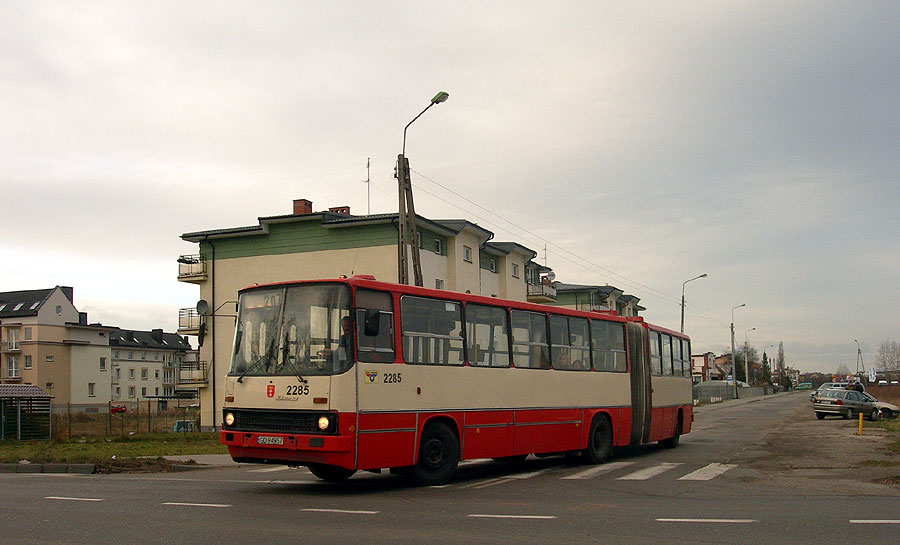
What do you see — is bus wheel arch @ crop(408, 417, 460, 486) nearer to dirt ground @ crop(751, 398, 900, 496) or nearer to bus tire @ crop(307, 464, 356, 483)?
bus tire @ crop(307, 464, 356, 483)

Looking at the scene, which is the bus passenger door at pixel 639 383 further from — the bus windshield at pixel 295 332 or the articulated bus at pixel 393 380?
the bus windshield at pixel 295 332

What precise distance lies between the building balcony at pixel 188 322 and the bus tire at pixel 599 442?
36.8 meters

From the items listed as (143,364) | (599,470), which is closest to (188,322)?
(599,470)

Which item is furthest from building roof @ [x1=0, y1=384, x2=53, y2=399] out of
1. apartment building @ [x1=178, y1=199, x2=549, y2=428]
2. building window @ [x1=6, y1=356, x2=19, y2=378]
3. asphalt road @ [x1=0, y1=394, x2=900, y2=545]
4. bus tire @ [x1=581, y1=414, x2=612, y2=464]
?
building window @ [x1=6, y1=356, x2=19, y2=378]

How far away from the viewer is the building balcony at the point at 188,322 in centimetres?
5109

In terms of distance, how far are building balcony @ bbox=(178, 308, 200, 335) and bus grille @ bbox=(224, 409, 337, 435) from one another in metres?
39.4

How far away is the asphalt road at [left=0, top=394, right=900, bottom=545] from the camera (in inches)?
346

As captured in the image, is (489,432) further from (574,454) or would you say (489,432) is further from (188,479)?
(188,479)

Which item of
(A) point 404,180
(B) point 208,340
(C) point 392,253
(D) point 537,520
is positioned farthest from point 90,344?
(D) point 537,520

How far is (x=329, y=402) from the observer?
1227 cm

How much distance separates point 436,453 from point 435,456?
53 millimetres

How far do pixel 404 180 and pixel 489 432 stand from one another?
9112 mm

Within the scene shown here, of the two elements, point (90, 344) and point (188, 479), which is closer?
point (188, 479)

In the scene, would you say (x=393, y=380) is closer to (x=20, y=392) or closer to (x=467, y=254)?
(x=20, y=392)
